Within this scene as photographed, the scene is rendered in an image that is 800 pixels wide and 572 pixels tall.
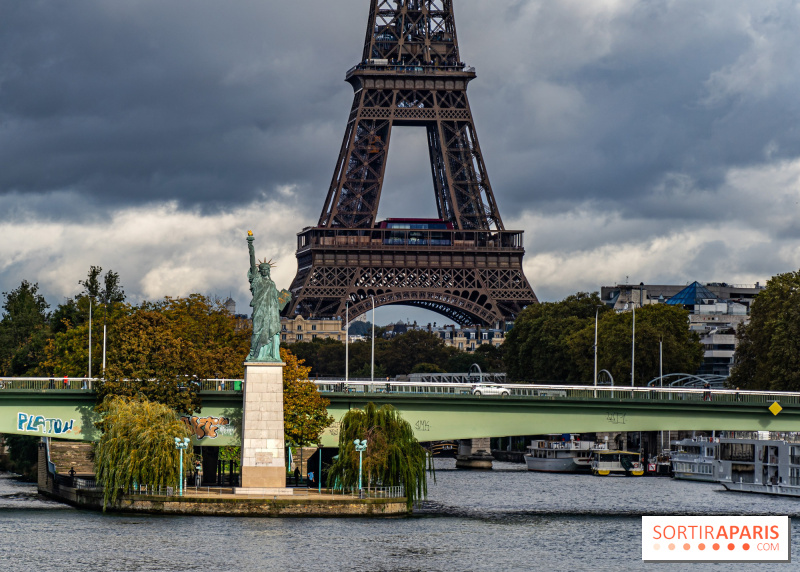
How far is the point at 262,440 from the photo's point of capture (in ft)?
230

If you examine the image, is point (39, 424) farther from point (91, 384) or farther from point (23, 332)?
point (23, 332)

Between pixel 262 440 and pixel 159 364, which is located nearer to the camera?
pixel 262 440

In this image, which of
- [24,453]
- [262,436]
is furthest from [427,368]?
[262,436]

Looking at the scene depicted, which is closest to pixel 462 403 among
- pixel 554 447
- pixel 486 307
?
pixel 554 447

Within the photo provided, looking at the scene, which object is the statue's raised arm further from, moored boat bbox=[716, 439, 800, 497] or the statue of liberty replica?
moored boat bbox=[716, 439, 800, 497]

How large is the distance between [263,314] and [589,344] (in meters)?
57.4

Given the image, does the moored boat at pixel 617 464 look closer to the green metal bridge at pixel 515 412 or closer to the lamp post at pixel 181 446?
the green metal bridge at pixel 515 412

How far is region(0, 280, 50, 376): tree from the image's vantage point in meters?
109

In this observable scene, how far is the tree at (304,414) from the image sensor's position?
7712 cm

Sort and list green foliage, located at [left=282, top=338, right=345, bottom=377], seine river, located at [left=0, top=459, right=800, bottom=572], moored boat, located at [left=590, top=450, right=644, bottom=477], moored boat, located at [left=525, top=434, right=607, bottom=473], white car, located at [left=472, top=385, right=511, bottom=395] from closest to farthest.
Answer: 1. seine river, located at [left=0, top=459, right=800, bottom=572]
2. white car, located at [left=472, top=385, right=511, bottom=395]
3. moored boat, located at [left=590, top=450, right=644, bottom=477]
4. moored boat, located at [left=525, top=434, right=607, bottom=473]
5. green foliage, located at [left=282, top=338, right=345, bottom=377]

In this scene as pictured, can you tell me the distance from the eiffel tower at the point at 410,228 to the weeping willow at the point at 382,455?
77467mm

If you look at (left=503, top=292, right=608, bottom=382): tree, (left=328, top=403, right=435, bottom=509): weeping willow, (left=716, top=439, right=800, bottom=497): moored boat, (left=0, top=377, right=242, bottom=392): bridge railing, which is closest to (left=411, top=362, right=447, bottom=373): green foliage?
(left=503, top=292, right=608, bottom=382): tree

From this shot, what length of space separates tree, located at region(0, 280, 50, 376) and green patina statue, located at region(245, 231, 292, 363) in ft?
111

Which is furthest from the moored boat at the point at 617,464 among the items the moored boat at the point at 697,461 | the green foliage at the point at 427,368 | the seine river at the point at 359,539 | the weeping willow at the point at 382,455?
the green foliage at the point at 427,368
